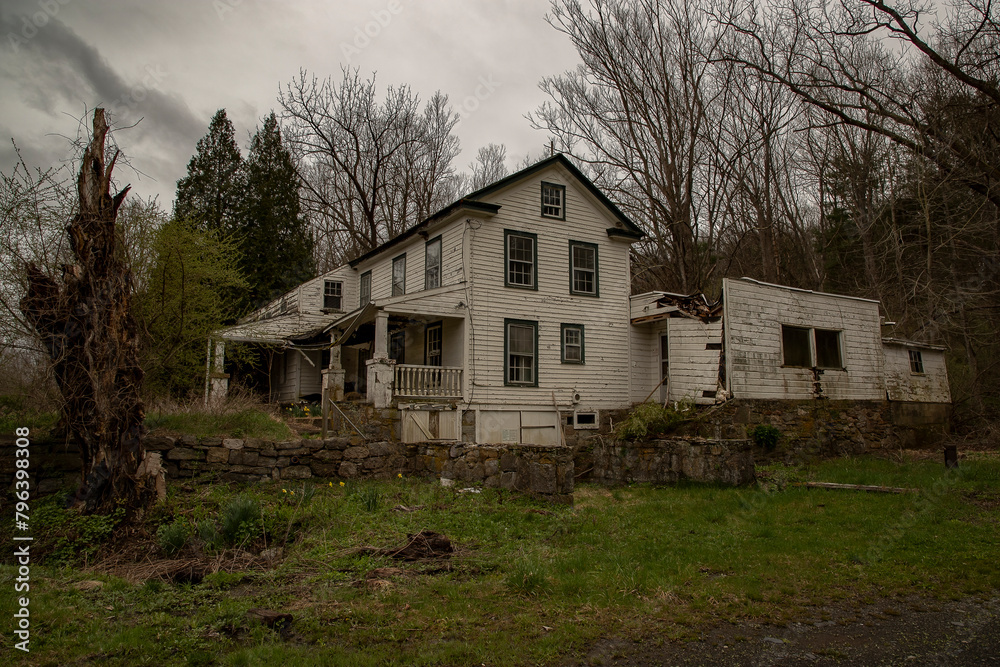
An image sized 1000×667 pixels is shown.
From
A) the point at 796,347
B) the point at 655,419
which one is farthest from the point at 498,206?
the point at 796,347

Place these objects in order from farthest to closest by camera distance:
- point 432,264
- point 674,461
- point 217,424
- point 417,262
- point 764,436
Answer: point 417,262, point 432,264, point 764,436, point 674,461, point 217,424

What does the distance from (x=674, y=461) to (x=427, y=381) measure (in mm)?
6843

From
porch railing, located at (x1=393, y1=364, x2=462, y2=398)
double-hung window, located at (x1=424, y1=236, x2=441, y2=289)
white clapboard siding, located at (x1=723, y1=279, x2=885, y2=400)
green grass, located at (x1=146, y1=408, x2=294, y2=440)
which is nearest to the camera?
green grass, located at (x1=146, y1=408, x2=294, y2=440)

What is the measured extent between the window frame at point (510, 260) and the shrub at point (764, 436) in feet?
23.2

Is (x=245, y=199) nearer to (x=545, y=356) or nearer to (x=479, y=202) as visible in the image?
(x=479, y=202)

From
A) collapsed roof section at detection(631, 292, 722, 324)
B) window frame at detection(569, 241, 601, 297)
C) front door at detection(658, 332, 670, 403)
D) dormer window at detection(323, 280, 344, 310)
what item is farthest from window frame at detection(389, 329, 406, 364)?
front door at detection(658, 332, 670, 403)

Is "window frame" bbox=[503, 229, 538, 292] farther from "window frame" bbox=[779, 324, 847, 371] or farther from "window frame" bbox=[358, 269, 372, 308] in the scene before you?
"window frame" bbox=[779, 324, 847, 371]

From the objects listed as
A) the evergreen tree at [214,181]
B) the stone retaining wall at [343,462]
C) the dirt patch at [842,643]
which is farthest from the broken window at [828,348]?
the evergreen tree at [214,181]

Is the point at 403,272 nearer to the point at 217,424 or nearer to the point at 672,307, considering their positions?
the point at 672,307

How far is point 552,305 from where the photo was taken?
1850cm

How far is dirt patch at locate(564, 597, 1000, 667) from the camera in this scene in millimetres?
4488

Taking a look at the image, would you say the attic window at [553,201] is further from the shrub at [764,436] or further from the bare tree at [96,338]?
the bare tree at [96,338]

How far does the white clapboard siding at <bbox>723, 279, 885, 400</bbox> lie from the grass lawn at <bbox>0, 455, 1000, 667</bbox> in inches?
251

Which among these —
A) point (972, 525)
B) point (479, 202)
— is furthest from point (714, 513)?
point (479, 202)
